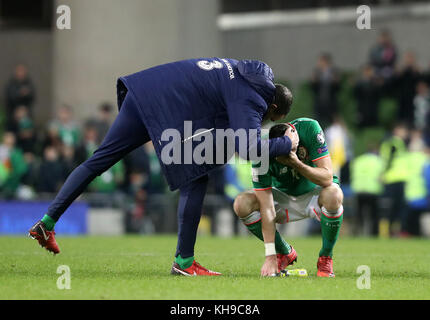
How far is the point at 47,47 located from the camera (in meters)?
25.6

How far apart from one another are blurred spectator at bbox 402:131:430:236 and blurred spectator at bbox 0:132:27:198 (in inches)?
270

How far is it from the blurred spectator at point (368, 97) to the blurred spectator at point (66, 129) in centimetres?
572

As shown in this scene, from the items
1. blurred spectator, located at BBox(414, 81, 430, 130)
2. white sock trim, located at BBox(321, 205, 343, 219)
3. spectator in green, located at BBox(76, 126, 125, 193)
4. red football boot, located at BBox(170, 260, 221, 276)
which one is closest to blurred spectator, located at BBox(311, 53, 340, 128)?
blurred spectator, located at BBox(414, 81, 430, 130)

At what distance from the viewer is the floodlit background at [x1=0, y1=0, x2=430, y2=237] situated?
54.2ft

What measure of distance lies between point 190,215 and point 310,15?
17.8 metres

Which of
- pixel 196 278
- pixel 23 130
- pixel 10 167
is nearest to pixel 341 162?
pixel 10 167

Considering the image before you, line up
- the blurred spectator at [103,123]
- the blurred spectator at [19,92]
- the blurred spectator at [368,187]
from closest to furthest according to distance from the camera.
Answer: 1. the blurred spectator at [368,187]
2. the blurred spectator at [103,123]
3. the blurred spectator at [19,92]

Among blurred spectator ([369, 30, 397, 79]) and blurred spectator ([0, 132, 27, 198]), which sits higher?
blurred spectator ([369, 30, 397, 79])

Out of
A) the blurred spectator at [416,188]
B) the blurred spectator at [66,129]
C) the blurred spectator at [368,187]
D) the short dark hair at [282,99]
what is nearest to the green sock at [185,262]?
the short dark hair at [282,99]

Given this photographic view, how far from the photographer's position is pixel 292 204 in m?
7.43

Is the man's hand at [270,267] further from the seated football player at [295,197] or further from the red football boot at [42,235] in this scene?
the red football boot at [42,235]

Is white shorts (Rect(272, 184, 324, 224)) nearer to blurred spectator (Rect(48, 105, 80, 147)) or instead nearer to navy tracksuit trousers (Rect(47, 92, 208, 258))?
navy tracksuit trousers (Rect(47, 92, 208, 258))

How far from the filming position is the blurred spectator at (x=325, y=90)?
1905cm
